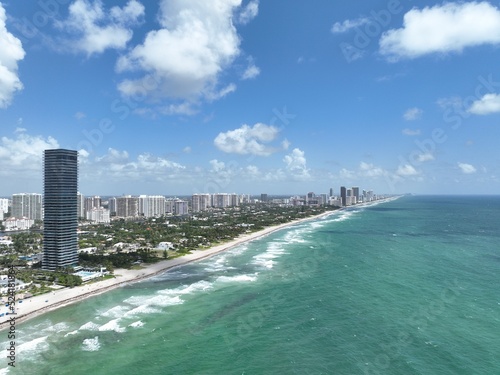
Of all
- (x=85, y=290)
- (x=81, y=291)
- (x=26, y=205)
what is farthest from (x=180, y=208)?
(x=81, y=291)

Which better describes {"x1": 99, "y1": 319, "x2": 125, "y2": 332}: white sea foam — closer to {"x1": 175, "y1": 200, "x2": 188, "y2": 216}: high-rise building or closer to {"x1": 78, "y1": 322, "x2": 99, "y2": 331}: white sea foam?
{"x1": 78, "y1": 322, "x2": 99, "y2": 331}: white sea foam

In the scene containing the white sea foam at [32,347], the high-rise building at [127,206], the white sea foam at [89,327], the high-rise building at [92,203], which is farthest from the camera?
the high-rise building at [92,203]

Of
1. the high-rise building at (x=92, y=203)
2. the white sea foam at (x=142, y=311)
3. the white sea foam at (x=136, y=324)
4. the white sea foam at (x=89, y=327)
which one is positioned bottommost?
the white sea foam at (x=89, y=327)

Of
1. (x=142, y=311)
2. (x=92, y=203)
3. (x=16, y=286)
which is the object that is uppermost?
(x=92, y=203)

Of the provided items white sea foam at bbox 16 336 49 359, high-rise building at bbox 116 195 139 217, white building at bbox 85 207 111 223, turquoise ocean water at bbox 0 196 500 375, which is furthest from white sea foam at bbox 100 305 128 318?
high-rise building at bbox 116 195 139 217

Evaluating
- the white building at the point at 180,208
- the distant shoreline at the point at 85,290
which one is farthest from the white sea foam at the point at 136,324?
the white building at the point at 180,208

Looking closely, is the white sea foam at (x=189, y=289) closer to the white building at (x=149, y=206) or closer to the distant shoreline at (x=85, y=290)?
the distant shoreline at (x=85, y=290)

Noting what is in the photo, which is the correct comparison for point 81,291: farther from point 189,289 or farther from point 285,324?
point 285,324
